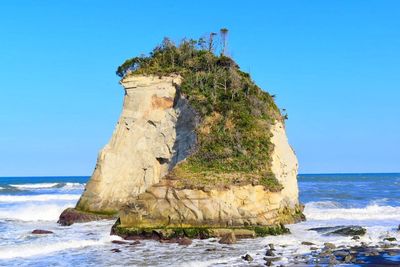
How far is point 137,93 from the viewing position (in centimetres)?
3177

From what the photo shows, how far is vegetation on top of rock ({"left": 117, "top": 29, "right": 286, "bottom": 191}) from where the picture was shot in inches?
928

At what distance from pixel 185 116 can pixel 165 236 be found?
947cm

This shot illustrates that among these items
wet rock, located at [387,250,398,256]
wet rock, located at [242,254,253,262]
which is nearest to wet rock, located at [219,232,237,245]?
wet rock, located at [242,254,253,262]

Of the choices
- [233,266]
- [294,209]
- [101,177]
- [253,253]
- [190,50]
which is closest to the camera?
[233,266]

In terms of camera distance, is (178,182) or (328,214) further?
(328,214)

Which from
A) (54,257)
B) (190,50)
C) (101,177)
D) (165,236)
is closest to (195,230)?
(165,236)

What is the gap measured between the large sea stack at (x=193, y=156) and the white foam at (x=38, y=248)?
170 cm

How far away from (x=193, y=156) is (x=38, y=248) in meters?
8.18

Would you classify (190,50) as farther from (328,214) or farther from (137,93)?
(328,214)

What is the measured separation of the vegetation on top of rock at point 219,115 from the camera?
23.6 metres

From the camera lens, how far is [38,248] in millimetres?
20625

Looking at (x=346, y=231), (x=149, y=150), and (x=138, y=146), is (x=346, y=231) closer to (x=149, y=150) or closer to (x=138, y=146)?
(x=149, y=150)

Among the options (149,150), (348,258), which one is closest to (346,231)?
(348,258)

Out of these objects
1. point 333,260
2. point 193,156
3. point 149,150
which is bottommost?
point 333,260
